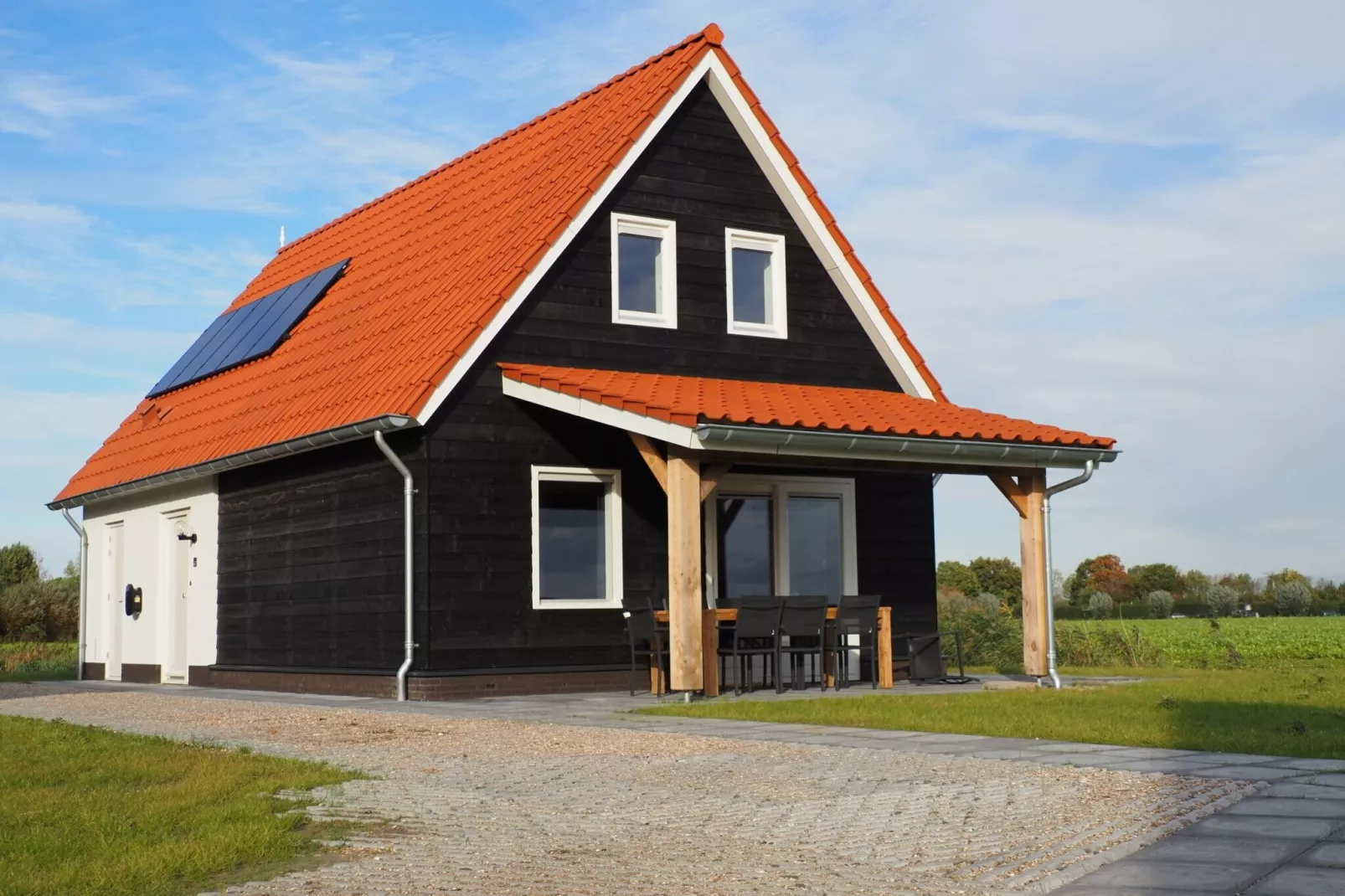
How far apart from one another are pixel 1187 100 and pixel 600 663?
7.82 meters

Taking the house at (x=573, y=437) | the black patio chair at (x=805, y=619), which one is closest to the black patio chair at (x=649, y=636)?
the house at (x=573, y=437)

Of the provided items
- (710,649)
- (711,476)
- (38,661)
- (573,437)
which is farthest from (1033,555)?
(38,661)

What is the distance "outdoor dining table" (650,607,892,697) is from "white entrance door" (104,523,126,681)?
9635 millimetres

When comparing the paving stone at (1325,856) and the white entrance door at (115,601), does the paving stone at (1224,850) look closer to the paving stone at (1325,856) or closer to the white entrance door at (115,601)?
the paving stone at (1325,856)

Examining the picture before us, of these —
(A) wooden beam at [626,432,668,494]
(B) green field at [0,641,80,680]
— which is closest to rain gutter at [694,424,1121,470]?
(A) wooden beam at [626,432,668,494]

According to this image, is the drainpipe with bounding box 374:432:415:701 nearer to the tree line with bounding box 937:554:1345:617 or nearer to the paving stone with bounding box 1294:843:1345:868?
the paving stone with bounding box 1294:843:1345:868

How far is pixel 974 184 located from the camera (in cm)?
1656

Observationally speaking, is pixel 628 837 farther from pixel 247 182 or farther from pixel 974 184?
pixel 974 184

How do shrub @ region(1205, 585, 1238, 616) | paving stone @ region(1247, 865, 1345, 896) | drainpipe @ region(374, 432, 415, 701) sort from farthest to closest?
shrub @ region(1205, 585, 1238, 616), drainpipe @ region(374, 432, 415, 701), paving stone @ region(1247, 865, 1345, 896)

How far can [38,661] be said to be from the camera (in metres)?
26.3

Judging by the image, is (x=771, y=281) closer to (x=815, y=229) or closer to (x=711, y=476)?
(x=815, y=229)

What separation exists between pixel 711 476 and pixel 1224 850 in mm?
8155

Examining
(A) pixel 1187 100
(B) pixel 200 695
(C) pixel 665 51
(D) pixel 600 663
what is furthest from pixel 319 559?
(A) pixel 1187 100

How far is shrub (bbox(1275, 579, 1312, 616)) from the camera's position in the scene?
43.9 metres
